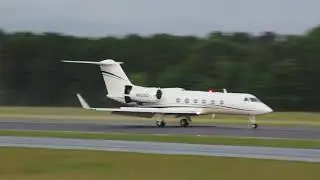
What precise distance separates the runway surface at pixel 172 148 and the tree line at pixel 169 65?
216 ft

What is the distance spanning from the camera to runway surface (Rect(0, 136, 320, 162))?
2512 cm

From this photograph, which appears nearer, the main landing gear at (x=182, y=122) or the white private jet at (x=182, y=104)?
the white private jet at (x=182, y=104)

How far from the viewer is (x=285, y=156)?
24.8m

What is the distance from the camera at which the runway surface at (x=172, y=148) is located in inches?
989

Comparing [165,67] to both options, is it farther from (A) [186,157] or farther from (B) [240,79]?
(A) [186,157]

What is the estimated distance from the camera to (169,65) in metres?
114

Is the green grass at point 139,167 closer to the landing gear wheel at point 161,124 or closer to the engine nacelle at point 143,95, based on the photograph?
the landing gear wheel at point 161,124

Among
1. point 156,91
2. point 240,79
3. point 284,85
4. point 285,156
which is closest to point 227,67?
point 240,79

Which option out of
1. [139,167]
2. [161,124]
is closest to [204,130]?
[161,124]

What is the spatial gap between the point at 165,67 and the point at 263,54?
644 inches

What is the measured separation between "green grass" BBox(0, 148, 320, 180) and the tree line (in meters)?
72.4

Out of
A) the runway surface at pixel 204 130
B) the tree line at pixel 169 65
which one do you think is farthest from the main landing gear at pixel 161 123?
the tree line at pixel 169 65

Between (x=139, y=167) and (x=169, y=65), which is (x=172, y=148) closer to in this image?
(x=139, y=167)

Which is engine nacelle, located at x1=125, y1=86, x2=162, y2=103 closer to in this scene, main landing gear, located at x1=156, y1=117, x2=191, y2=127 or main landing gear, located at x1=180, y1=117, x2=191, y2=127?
main landing gear, located at x1=156, y1=117, x2=191, y2=127
